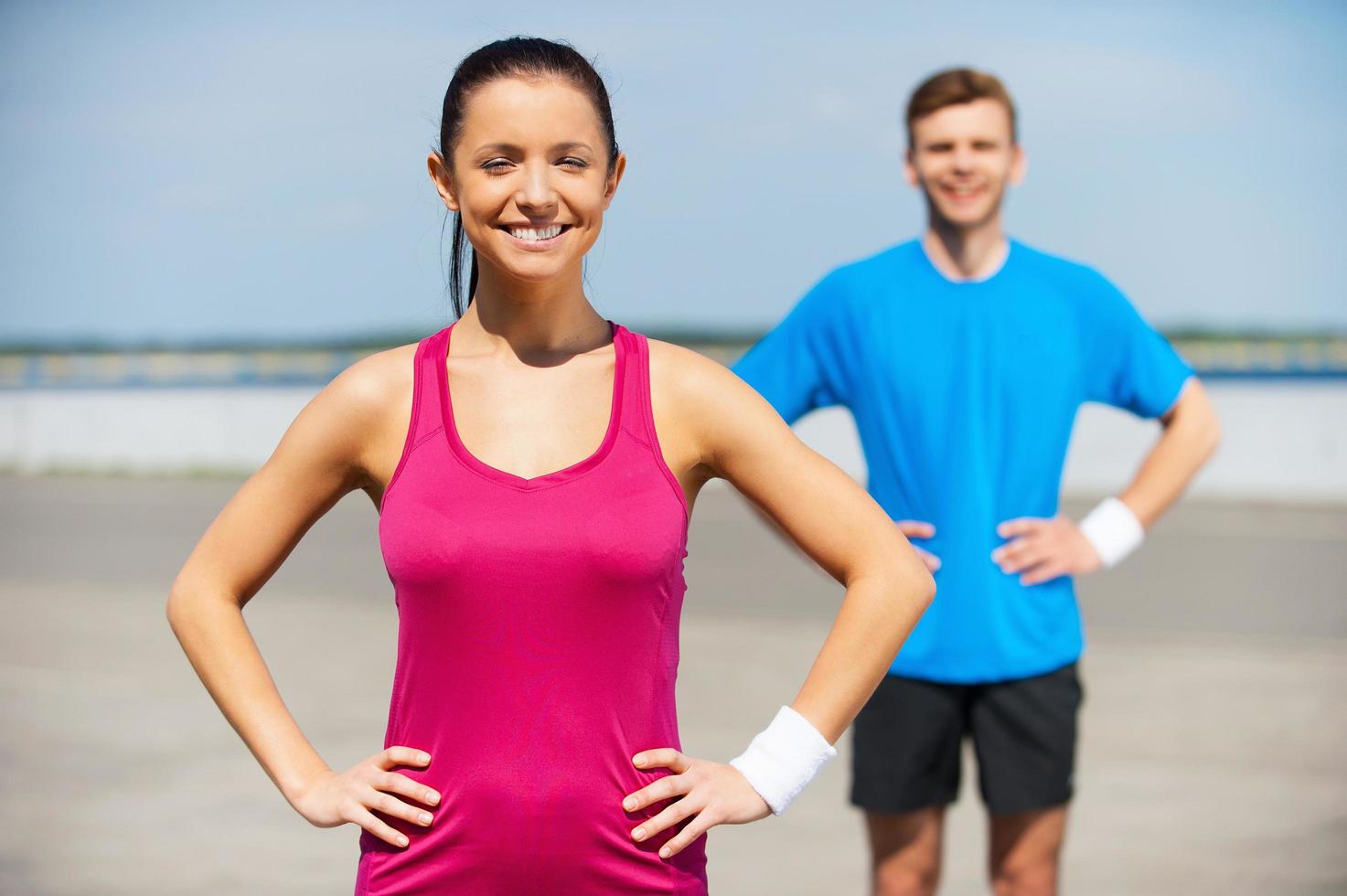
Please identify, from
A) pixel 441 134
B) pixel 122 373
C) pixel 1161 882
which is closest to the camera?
pixel 441 134

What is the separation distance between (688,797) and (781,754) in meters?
0.19

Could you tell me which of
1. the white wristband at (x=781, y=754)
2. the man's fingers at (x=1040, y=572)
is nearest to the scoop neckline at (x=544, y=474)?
the white wristband at (x=781, y=754)

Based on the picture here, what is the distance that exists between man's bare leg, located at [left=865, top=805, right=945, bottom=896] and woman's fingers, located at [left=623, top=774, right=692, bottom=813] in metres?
1.71

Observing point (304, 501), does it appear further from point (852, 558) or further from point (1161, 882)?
point (1161, 882)

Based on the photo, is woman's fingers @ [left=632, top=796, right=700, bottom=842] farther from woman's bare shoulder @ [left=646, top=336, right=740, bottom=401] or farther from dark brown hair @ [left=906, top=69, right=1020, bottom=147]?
dark brown hair @ [left=906, top=69, right=1020, bottom=147]

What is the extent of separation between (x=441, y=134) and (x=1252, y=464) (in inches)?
Result: 644

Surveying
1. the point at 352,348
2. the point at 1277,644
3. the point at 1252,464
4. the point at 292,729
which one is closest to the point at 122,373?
the point at 352,348

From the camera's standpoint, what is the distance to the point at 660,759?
6.89 ft

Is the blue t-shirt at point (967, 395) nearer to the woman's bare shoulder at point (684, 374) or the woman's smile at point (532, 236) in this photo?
the woman's bare shoulder at point (684, 374)

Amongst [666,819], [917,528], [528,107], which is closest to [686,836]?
[666,819]

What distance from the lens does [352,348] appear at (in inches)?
990

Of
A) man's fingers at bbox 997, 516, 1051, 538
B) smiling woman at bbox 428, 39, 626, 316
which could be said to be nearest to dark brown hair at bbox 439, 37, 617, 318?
smiling woman at bbox 428, 39, 626, 316

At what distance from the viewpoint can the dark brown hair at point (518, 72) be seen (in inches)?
83.5

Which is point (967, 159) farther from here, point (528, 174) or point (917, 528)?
point (528, 174)
